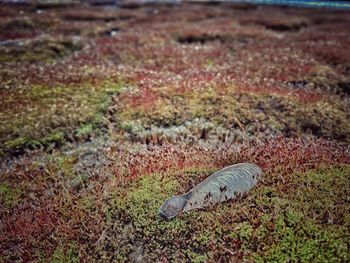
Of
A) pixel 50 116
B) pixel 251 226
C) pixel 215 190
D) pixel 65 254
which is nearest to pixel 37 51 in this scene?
pixel 50 116

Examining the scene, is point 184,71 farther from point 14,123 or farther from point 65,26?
point 65,26

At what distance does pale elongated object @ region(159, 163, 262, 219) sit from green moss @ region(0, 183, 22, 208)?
11.7 feet

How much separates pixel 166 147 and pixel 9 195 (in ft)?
12.2

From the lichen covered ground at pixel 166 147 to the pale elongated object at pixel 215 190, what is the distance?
0.56 ft

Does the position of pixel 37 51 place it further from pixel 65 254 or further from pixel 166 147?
pixel 65 254

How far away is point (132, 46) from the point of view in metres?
21.5

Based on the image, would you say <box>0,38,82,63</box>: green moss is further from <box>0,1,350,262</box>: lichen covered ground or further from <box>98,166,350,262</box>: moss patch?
<box>98,166,350,262</box>: moss patch

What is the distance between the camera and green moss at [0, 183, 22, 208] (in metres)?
7.86

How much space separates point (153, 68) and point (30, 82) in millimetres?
5413

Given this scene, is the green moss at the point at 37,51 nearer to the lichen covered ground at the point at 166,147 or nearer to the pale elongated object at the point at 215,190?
the lichen covered ground at the point at 166,147

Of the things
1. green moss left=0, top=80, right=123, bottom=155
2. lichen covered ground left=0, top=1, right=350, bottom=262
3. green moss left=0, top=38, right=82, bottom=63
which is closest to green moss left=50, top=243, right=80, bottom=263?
lichen covered ground left=0, top=1, right=350, bottom=262

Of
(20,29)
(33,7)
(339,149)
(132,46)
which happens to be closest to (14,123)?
(339,149)

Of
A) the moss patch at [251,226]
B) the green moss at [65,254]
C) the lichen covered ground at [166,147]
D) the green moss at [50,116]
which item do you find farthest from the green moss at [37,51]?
the green moss at [65,254]

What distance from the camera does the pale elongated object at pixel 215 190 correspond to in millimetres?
6434
